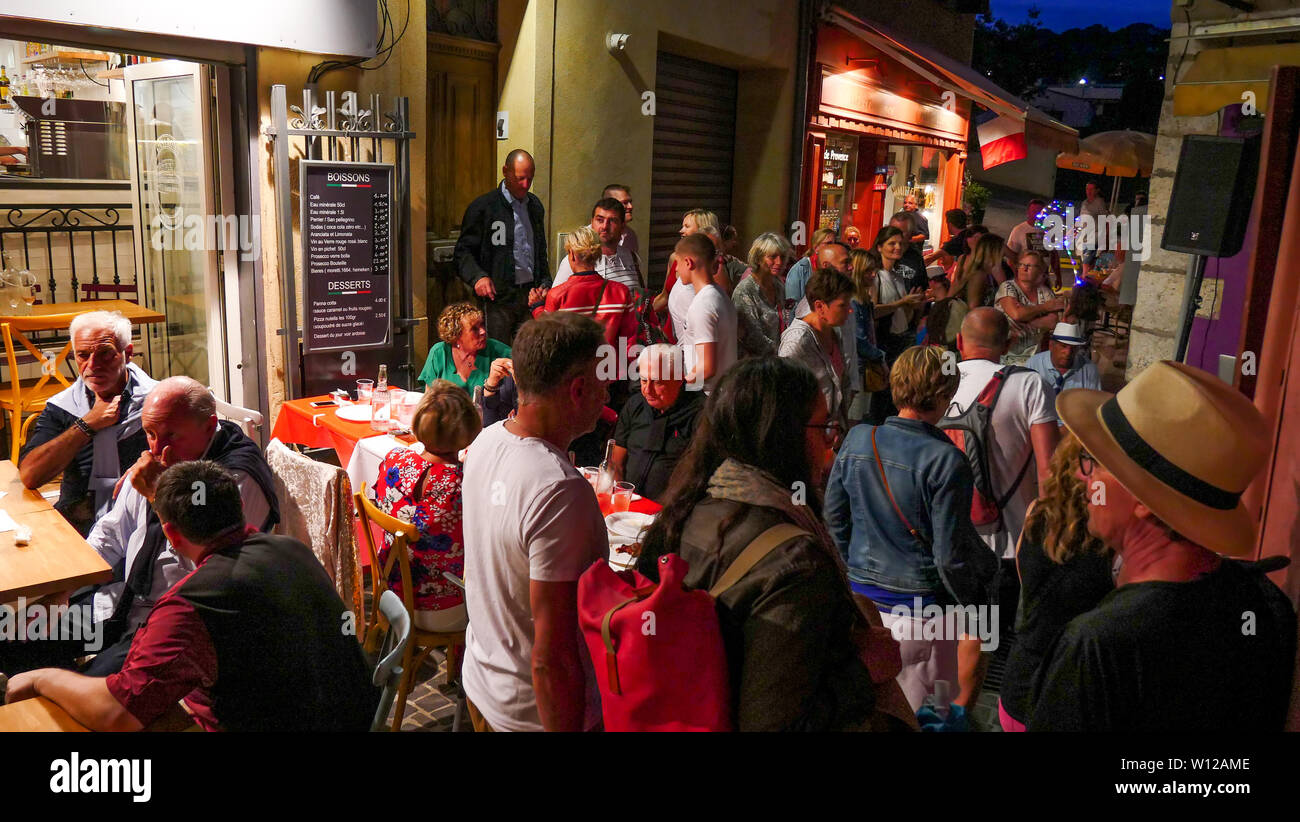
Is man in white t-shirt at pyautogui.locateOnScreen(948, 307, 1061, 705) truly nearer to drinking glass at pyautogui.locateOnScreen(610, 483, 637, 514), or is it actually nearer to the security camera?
drinking glass at pyautogui.locateOnScreen(610, 483, 637, 514)

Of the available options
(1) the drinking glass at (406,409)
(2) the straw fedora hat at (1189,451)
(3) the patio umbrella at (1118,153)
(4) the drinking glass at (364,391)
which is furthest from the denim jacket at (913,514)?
(3) the patio umbrella at (1118,153)

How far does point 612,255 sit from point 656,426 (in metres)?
3.05

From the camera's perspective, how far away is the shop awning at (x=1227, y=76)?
5.67 meters

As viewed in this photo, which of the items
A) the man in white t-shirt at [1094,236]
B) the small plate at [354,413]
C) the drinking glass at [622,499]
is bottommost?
the drinking glass at [622,499]

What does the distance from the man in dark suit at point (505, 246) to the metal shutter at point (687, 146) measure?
2.41m

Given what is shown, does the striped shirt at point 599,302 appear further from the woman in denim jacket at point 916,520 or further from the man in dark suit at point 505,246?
the woman in denim jacket at point 916,520

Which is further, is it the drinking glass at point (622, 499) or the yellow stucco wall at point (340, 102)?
the yellow stucco wall at point (340, 102)

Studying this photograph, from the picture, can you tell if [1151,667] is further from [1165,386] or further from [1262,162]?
[1262,162]

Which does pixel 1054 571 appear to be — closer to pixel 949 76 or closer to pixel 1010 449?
pixel 1010 449

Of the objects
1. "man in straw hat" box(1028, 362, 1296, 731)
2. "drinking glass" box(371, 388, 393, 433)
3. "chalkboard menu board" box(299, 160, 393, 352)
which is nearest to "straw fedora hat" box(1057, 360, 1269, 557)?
"man in straw hat" box(1028, 362, 1296, 731)

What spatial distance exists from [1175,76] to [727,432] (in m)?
6.04

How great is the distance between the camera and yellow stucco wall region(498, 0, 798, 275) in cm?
797

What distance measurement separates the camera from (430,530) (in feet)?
12.8
